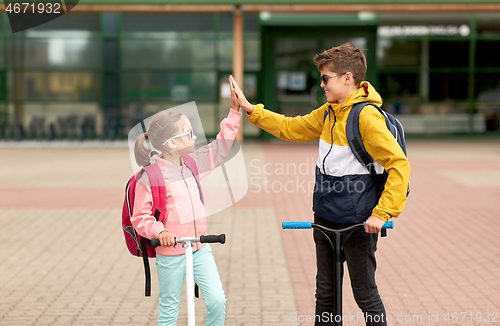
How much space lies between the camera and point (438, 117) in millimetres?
19344

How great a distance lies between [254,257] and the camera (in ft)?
18.6

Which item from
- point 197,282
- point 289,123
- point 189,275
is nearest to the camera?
point 189,275

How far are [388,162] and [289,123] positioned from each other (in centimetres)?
67

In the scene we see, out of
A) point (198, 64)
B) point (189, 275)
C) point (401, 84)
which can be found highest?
point (198, 64)

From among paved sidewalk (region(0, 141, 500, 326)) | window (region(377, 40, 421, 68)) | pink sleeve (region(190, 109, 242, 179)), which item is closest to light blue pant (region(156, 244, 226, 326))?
pink sleeve (region(190, 109, 242, 179))

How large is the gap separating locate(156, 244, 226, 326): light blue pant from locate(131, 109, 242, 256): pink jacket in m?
0.05

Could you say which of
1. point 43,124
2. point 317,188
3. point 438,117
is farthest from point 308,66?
point 317,188

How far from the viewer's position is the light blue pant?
2.94m

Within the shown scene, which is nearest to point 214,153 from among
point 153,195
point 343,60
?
point 153,195

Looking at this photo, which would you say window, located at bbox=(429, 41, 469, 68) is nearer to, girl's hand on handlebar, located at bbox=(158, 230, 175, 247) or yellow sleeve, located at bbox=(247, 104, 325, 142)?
yellow sleeve, located at bbox=(247, 104, 325, 142)

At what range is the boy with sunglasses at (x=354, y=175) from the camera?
2742 mm

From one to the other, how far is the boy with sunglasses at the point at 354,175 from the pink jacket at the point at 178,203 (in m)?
0.38

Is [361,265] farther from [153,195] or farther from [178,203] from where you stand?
[153,195]

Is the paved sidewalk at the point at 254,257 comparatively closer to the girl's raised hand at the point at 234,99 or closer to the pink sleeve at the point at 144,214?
the pink sleeve at the point at 144,214
